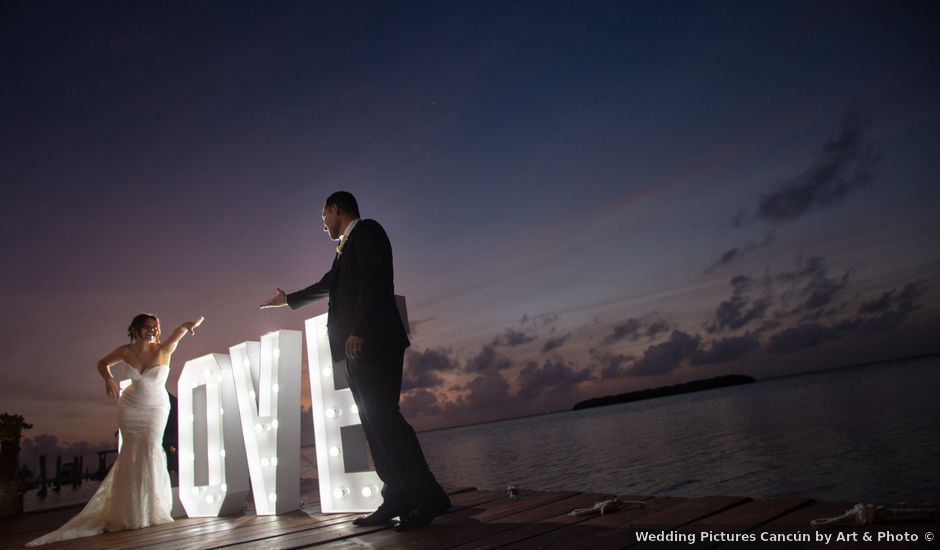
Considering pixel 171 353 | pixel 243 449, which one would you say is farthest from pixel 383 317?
pixel 171 353

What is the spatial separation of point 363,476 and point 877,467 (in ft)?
53.1

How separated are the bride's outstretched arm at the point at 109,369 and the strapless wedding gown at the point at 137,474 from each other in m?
0.11

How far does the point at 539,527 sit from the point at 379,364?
150 centimetres

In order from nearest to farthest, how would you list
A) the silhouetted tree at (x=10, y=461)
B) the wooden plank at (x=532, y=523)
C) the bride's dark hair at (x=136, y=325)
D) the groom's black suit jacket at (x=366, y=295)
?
the wooden plank at (x=532, y=523) → the groom's black suit jacket at (x=366, y=295) → the bride's dark hair at (x=136, y=325) → the silhouetted tree at (x=10, y=461)

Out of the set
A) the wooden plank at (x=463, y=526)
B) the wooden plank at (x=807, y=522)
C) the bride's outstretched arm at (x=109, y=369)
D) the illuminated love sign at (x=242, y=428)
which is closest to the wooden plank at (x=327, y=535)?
the wooden plank at (x=463, y=526)

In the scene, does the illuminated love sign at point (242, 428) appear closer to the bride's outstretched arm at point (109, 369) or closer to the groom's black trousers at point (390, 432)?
the bride's outstretched arm at point (109, 369)

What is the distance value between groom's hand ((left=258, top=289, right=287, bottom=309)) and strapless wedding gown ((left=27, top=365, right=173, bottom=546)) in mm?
2367

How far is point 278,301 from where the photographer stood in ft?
15.8

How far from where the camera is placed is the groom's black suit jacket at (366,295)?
3566 millimetres

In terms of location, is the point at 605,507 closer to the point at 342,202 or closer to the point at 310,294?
the point at 342,202

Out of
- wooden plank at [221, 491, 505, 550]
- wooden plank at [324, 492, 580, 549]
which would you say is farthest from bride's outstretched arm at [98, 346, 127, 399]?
wooden plank at [324, 492, 580, 549]

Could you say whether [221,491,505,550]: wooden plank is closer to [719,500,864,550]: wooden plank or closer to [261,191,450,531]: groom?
[261,191,450,531]: groom

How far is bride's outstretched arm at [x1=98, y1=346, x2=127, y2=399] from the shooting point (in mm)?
5852

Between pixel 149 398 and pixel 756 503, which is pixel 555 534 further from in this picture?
pixel 149 398
